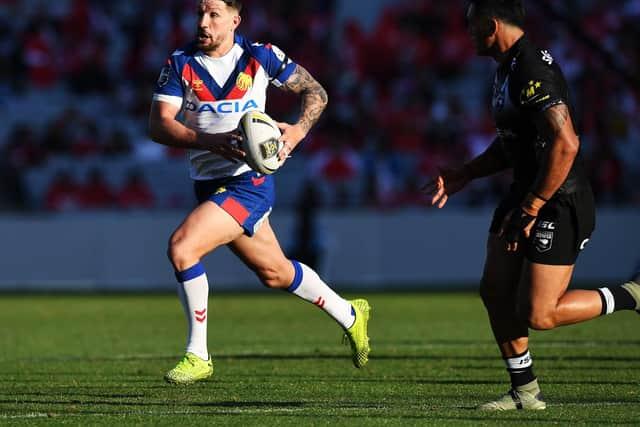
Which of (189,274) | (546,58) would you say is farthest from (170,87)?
(546,58)

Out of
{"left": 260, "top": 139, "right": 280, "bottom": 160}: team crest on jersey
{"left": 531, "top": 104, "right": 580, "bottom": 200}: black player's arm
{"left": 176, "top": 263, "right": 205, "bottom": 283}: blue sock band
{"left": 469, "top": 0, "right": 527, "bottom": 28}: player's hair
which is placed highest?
{"left": 469, "top": 0, "right": 527, "bottom": 28}: player's hair

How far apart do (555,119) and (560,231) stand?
0.61 metres

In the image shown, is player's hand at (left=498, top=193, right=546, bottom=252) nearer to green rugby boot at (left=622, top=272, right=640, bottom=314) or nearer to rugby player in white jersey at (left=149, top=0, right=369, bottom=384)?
green rugby boot at (left=622, top=272, right=640, bottom=314)

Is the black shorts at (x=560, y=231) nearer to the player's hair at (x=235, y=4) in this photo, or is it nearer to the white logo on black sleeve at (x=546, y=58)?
the white logo on black sleeve at (x=546, y=58)

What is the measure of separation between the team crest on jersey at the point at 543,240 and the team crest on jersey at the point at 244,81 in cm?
252

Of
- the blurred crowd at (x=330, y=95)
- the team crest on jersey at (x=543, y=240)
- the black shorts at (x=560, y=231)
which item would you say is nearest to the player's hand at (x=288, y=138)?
the black shorts at (x=560, y=231)

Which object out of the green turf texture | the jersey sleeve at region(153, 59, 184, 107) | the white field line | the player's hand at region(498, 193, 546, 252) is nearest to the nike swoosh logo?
the jersey sleeve at region(153, 59, 184, 107)

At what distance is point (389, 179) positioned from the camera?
2117 cm

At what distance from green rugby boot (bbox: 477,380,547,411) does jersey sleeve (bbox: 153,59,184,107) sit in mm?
2810

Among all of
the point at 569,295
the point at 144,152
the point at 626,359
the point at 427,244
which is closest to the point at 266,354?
the point at 626,359

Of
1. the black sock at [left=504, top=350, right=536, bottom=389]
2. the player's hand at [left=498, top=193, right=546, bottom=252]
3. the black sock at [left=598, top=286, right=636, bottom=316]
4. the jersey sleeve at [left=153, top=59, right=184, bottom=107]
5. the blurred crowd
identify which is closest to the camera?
the player's hand at [left=498, top=193, right=546, bottom=252]

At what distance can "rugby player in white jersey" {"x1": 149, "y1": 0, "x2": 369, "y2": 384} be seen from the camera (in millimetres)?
7562

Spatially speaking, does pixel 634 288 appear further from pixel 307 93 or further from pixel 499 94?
pixel 307 93

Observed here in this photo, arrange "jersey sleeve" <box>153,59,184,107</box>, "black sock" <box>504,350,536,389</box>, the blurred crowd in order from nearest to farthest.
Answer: "black sock" <box>504,350,536,389</box> → "jersey sleeve" <box>153,59,184,107</box> → the blurred crowd
